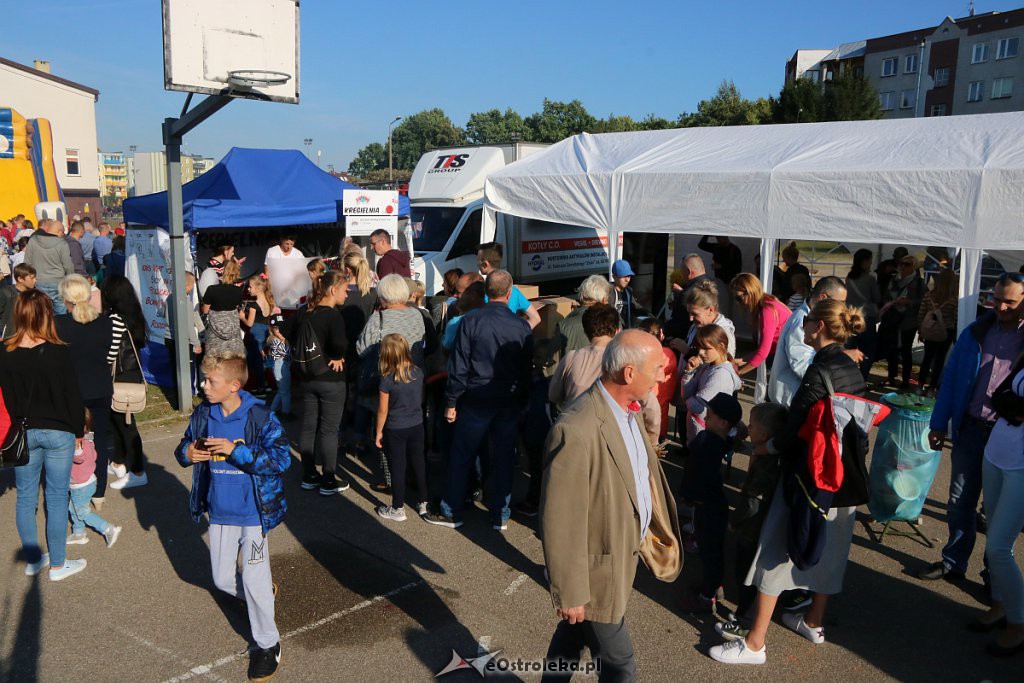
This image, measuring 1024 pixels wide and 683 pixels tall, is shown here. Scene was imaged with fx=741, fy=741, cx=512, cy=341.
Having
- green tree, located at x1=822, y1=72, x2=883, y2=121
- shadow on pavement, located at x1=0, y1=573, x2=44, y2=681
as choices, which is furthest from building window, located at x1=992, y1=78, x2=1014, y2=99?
shadow on pavement, located at x1=0, y1=573, x2=44, y2=681

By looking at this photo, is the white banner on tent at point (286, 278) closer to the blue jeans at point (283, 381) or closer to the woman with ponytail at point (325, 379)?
the blue jeans at point (283, 381)

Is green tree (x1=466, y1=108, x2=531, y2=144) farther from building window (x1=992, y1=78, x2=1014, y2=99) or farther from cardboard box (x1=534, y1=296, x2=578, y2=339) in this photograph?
cardboard box (x1=534, y1=296, x2=578, y2=339)

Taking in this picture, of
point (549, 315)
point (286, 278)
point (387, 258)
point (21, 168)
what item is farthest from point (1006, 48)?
point (21, 168)

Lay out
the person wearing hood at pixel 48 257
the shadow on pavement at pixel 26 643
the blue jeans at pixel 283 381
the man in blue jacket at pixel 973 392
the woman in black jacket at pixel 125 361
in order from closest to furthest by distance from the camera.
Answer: the shadow on pavement at pixel 26 643 < the man in blue jacket at pixel 973 392 < the woman in black jacket at pixel 125 361 < the blue jeans at pixel 283 381 < the person wearing hood at pixel 48 257

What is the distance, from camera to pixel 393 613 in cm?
415

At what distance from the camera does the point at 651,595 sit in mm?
4367

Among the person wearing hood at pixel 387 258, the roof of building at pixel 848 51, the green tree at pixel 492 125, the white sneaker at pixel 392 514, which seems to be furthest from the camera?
the green tree at pixel 492 125

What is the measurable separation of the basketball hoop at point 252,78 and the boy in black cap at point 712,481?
580cm

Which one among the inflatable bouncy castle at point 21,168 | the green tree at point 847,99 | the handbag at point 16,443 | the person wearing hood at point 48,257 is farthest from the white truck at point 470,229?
the green tree at point 847,99

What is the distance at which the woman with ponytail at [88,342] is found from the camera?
4781 mm

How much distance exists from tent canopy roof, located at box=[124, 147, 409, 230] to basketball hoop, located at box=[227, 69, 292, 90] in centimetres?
234

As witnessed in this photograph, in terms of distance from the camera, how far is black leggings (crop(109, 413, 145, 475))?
5.77 metres

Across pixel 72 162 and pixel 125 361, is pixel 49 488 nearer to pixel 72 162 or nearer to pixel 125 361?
pixel 125 361

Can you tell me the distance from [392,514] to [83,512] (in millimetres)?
2029
